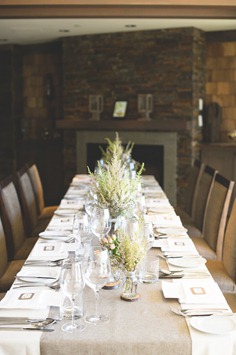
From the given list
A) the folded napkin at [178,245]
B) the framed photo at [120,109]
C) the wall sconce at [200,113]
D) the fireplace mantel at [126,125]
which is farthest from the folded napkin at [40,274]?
the framed photo at [120,109]

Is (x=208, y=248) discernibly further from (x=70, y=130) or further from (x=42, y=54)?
(x=42, y=54)

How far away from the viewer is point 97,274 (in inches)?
81.1

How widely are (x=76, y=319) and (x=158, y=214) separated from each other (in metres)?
2.08

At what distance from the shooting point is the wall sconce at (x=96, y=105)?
8586mm

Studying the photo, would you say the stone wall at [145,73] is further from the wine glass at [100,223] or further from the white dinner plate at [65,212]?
the wine glass at [100,223]

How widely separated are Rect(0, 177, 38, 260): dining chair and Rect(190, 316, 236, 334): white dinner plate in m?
2.27

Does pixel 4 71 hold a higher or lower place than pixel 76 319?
higher

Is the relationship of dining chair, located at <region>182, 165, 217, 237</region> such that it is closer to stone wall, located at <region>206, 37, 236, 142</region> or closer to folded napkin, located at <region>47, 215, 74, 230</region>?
folded napkin, located at <region>47, 215, 74, 230</region>

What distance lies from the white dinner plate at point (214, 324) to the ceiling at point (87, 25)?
17.7ft

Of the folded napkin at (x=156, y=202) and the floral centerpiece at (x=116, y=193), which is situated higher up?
the floral centerpiece at (x=116, y=193)

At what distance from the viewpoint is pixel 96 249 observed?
2.21 meters

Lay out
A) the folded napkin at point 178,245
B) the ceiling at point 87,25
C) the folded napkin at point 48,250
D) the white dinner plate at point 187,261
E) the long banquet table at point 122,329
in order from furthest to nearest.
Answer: the ceiling at point 87,25 → the folded napkin at point 178,245 → the folded napkin at point 48,250 → the white dinner plate at point 187,261 → the long banquet table at point 122,329

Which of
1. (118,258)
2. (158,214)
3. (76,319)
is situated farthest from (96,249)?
(158,214)

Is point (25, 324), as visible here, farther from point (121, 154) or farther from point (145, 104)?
point (145, 104)
